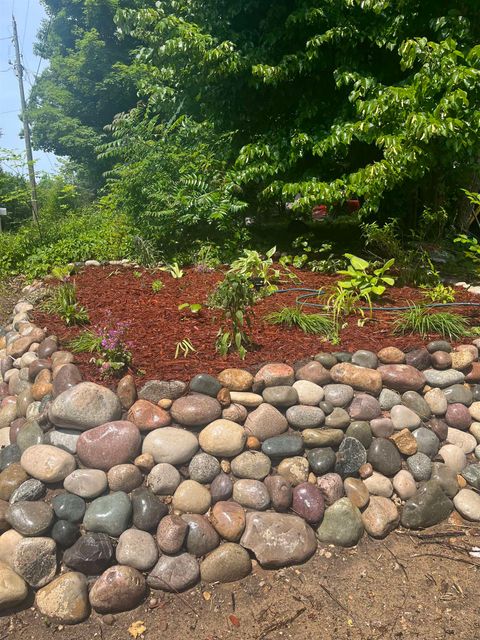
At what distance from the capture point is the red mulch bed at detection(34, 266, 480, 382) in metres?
3.34

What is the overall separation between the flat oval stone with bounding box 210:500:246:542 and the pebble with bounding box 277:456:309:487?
0.34 metres

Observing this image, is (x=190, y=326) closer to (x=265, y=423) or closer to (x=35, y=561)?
(x=265, y=423)

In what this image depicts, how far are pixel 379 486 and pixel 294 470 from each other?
1.78 feet

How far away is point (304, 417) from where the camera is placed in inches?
120

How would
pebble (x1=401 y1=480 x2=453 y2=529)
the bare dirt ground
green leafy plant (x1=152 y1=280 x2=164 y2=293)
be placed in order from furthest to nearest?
1. green leafy plant (x1=152 y1=280 x2=164 y2=293)
2. pebble (x1=401 y1=480 x2=453 y2=529)
3. the bare dirt ground

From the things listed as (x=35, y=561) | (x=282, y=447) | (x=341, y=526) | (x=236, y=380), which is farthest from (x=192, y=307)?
(x=35, y=561)

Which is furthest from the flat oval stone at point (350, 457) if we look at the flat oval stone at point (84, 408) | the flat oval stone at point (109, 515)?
the flat oval stone at point (84, 408)

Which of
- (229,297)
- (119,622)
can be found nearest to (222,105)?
(229,297)

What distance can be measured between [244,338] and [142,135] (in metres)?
4.53

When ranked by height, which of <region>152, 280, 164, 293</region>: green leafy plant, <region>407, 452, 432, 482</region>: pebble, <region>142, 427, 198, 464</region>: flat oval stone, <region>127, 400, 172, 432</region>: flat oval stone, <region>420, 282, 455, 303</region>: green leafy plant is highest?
<region>420, 282, 455, 303</region>: green leafy plant

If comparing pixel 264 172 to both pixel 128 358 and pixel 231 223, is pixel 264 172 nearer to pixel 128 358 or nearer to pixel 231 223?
pixel 231 223

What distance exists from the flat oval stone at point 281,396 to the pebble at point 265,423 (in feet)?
Result: 0.17

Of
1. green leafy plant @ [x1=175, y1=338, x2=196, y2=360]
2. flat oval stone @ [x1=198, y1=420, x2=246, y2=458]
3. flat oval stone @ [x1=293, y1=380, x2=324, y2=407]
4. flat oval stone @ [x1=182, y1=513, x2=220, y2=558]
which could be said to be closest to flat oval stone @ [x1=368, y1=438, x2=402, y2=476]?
flat oval stone @ [x1=293, y1=380, x2=324, y2=407]

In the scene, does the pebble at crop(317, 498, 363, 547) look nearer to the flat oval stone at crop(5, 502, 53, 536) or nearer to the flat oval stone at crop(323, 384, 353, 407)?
the flat oval stone at crop(323, 384, 353, 407)
